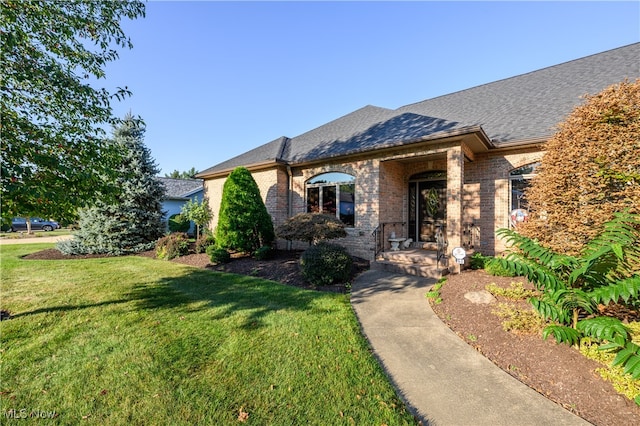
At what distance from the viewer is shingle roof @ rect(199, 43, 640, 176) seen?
8.38m

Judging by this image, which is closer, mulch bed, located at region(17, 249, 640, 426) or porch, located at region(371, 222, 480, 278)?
mulch bed, located at region(17, 249, 640, 426)

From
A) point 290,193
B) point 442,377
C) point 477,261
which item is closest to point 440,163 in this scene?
point 477,261

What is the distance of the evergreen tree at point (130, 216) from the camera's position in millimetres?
12328

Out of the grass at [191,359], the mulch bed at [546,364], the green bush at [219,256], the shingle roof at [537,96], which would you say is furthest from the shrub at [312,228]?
the shingle roof at [537,96]

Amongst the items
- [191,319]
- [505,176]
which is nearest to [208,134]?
[191,319]

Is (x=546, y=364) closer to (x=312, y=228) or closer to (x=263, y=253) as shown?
(x=312, y=228)

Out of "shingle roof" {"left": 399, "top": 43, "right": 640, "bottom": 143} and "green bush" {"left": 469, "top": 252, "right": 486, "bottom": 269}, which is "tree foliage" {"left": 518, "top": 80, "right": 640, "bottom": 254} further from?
"shingle roof" {"left": 399, "top": 43, "right": 640, "bottom": 143}

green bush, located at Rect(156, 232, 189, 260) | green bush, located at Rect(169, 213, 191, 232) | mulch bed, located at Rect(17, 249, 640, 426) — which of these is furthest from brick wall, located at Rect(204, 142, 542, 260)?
green bush, located at Rect(169, 213, 191, 232)

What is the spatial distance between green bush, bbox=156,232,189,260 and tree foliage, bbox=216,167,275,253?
1904mm

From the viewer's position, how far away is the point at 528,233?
4.43 metres

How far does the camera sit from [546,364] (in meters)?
3.28

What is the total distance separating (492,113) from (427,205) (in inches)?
165

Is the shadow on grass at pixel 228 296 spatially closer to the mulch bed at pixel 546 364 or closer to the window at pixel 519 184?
the mulch bed at pixel 546 364

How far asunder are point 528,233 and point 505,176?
16.0ft
